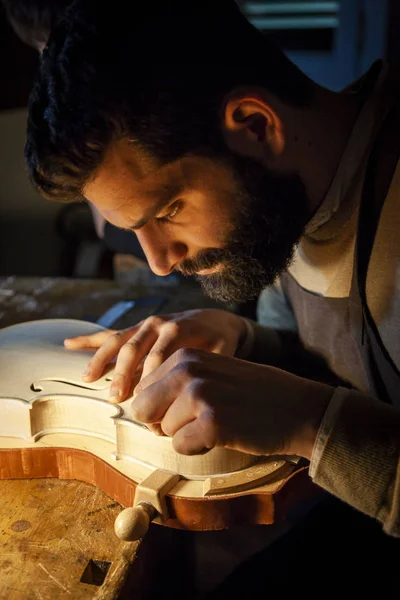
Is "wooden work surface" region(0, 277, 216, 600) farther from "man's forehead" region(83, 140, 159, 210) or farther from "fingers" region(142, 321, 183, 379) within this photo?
"man's forehead" region(83, 140, 159, 210)

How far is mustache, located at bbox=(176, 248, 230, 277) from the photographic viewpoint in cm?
127

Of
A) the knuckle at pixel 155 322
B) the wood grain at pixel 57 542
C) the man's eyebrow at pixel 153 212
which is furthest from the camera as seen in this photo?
the knuckle at pixel 155 322

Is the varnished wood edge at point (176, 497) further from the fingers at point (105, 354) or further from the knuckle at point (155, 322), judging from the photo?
the knuckle at point (155, 322)

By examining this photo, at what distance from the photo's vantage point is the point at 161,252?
1.22 metres

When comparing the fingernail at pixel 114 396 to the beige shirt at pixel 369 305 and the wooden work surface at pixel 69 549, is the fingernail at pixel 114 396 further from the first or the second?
the beige shirt at pixel 369 305

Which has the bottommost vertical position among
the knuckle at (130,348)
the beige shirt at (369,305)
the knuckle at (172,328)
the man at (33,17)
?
the knuckle at (130,348)

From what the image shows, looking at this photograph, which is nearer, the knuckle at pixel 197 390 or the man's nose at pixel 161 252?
the knuckle at pixel 197 390

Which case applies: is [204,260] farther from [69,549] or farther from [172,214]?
[69,549]

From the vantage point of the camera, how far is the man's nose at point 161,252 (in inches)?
47.4

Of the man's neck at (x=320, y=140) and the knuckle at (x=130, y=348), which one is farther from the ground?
the man's neck at (x=320, y=140)

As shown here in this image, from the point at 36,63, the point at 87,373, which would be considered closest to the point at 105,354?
the point at 87,373

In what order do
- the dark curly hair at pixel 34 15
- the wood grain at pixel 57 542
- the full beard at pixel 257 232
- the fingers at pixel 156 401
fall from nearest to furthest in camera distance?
1. the wood grain at pixel 57 542
2. the fingers at pixel 156 401
3. the full beard at pixel 257 232
4. the dark curly hair at pixel 34 15

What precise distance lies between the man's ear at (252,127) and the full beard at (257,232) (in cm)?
3

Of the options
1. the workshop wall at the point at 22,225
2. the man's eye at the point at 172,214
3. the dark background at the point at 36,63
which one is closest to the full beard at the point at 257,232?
the man's eye at the point at 172,214
